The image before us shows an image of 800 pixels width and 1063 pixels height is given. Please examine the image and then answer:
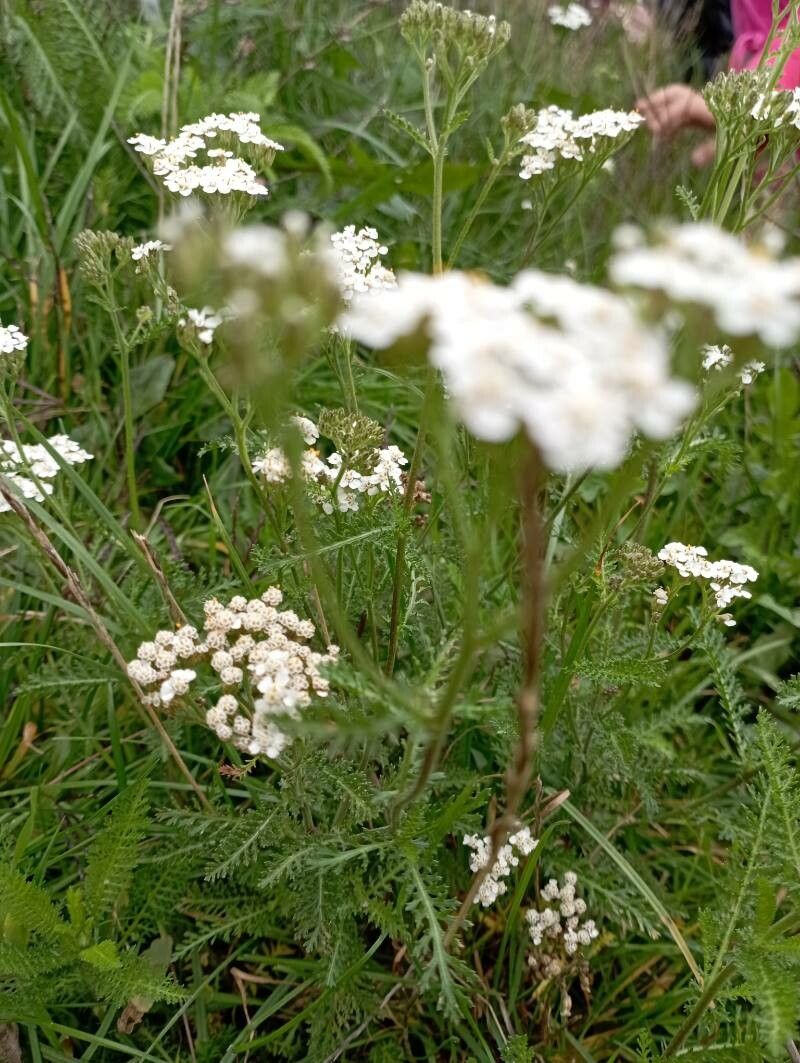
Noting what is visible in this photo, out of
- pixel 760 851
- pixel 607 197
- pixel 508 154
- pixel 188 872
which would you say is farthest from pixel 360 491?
pixel 607 197

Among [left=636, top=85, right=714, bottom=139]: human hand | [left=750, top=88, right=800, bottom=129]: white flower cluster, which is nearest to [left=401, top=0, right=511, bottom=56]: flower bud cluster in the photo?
[left=750, top=88, right=800, bottom=129]: white flower cluster

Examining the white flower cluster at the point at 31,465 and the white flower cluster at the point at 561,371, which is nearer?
the white flower cluster at the point at 561,371

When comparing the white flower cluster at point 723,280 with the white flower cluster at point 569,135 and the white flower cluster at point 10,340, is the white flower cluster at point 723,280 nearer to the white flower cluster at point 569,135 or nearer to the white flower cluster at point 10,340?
the white flower cluster at point 569,135

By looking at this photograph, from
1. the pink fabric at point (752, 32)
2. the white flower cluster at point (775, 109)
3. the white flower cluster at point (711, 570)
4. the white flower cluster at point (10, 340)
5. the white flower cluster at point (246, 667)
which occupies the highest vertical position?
the white flower cluster at point (775, 109)

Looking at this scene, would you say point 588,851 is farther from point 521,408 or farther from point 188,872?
point 521,408

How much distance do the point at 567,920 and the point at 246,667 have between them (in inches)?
36.1

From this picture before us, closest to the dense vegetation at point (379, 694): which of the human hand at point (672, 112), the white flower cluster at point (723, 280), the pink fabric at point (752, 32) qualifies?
the white flower cluster at point (723, 280)

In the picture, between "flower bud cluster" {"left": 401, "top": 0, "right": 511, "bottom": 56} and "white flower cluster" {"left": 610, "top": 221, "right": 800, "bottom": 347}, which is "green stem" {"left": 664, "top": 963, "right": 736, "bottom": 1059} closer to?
"white flower cluster" {"left": 610, "top": 221, "right": 800, "bottom": 347}

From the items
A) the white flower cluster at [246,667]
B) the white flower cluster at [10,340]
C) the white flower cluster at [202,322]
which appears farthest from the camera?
the white flower cluster at [10,340]

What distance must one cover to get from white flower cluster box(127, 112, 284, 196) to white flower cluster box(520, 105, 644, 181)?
538 mm

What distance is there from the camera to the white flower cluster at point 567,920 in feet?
5.91

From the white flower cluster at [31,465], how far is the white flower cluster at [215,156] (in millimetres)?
580

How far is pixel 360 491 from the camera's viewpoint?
68.9 inches

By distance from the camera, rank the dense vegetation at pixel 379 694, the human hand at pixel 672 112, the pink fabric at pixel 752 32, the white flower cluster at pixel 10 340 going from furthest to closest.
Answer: the pink fabric at pixel 752 32
the human hand at pixel 672 112
the white flower cluster at pixel 10 340
the dense vegetation at pixel 379 694
